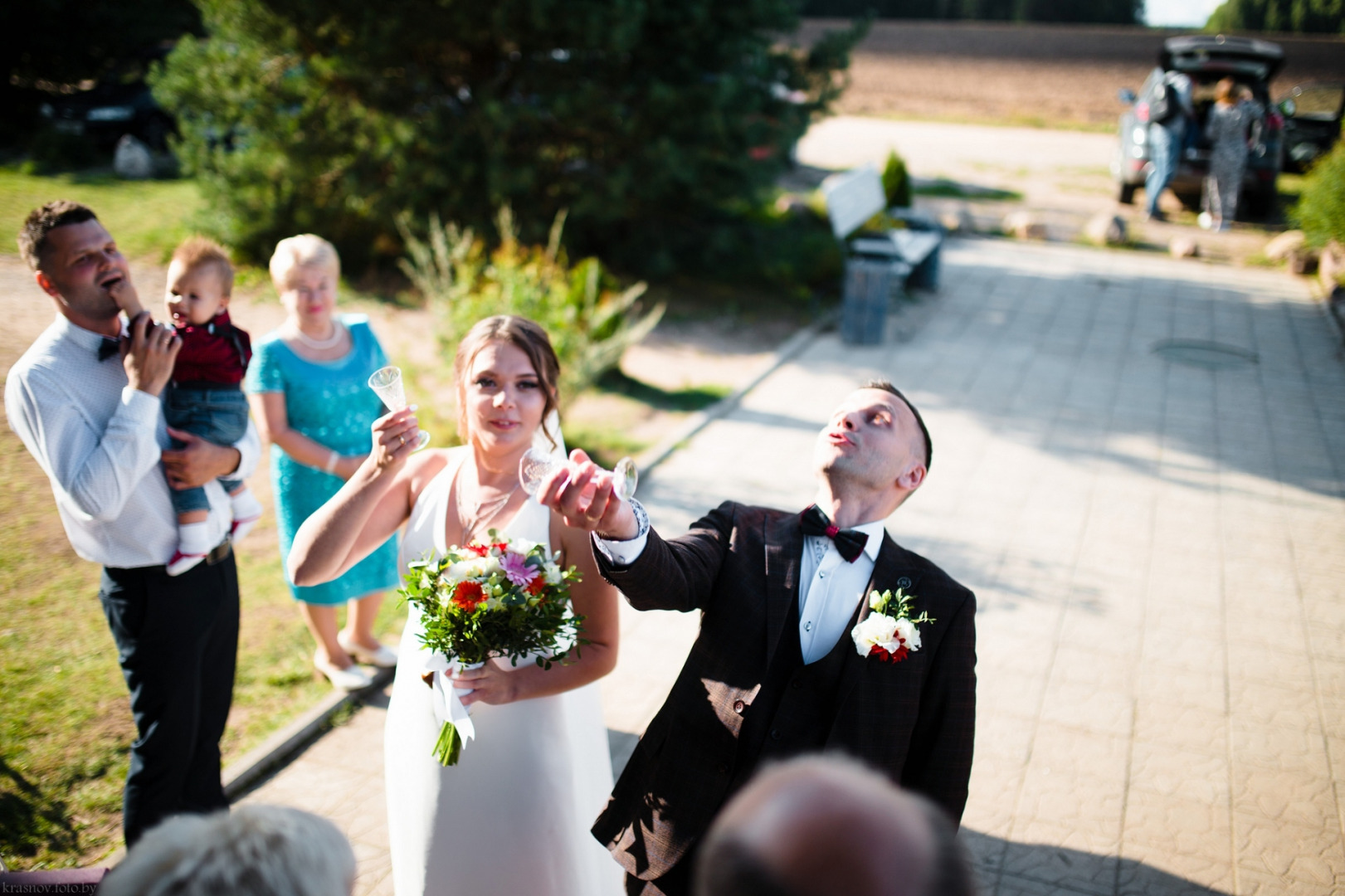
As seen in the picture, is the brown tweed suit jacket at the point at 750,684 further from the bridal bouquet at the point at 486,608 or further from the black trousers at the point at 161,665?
the black trousers at the point at 161,665

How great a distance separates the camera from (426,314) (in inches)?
436

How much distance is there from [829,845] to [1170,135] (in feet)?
57.5

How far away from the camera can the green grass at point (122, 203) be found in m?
12.7

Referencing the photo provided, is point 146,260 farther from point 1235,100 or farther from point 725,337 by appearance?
point 1235,100

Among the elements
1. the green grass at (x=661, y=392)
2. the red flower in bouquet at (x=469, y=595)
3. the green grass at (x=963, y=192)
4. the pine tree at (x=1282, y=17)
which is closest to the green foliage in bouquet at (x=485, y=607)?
the red flower in bouquet at (x=469, y=595)

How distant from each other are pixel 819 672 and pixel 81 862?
3097mm

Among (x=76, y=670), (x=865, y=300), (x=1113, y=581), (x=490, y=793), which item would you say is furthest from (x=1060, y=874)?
(x=865, y=300)

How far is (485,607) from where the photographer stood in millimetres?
2398

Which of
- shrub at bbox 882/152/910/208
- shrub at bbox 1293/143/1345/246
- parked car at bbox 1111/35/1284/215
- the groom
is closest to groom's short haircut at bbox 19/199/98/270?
the groom

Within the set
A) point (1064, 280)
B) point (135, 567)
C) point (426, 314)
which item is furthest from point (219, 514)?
point (1064, 280)

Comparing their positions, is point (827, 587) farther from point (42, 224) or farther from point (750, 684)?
point (42, 224)

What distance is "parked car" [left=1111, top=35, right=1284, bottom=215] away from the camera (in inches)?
621

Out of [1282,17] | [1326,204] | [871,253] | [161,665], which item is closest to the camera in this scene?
[161,665]

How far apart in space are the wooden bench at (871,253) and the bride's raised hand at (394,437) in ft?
28.0
